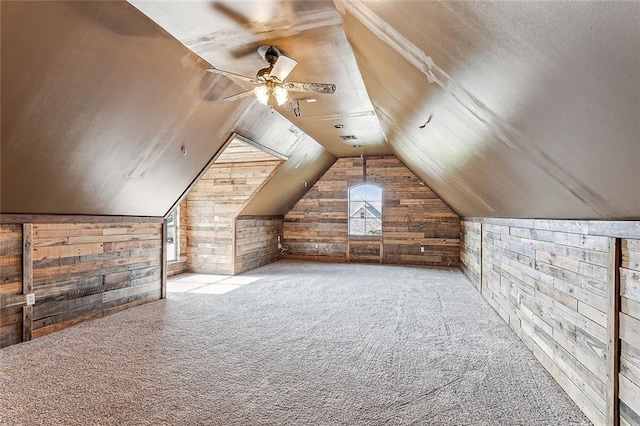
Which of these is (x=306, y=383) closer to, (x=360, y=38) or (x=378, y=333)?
(x=378, y=333)

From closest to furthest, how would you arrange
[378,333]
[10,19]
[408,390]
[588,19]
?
1. [588,19]
2. [10,19]
3. [408,390]
4. [378,333]

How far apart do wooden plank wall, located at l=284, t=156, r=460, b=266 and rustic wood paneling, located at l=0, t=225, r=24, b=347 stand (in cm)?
590

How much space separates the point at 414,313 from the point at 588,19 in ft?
11.4

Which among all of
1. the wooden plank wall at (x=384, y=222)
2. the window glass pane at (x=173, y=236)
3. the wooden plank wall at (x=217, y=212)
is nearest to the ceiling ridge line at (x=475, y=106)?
the wooden plank wall at (x=217, y=212)

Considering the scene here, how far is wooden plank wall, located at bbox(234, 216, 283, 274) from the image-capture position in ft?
21.6

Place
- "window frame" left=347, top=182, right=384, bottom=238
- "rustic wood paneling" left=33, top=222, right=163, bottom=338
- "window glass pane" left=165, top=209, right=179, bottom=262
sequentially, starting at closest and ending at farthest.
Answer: "rustic wood paneling" left=33, top=222, right=163, bottom=338 → "window glass pane" left=165, top=209, right=179, bottom=262 → "window frame" left=347, top=182, right=384, bottom=238

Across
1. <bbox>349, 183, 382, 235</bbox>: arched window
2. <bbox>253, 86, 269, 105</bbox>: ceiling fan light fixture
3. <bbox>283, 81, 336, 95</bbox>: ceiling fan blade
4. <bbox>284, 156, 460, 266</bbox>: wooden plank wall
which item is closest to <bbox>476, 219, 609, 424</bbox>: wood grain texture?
<bbox>283, 81, 336, 95</bbox>: ceiling fan blade

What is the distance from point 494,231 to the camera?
13.6 ft

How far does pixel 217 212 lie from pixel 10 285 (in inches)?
144

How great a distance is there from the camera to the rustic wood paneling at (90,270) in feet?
10.4

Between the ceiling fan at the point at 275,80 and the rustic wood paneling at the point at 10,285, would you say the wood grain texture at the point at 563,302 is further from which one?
the rustic wood paneling at the point at 10,285

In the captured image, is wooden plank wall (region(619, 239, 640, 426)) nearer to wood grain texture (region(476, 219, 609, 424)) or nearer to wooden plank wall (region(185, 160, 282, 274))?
wood grain texture (region(476, 219, 609, 424))

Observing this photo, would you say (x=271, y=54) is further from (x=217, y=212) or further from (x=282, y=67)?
(x=217, y=212)

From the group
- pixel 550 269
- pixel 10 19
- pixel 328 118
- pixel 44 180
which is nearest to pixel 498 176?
pixel 550 269
